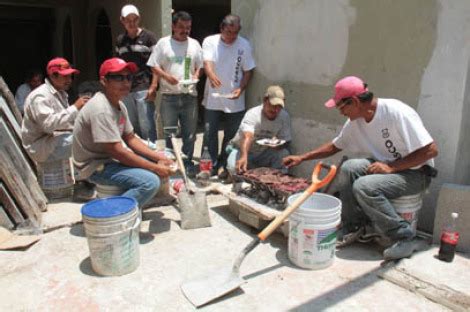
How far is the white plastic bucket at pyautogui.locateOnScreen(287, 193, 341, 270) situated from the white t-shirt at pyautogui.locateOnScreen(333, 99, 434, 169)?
71cm

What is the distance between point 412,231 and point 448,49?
1.62m

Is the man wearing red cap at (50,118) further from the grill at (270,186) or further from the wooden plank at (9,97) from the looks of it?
the grill at (270,186)

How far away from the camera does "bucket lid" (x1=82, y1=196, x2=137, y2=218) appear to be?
9.89 ft

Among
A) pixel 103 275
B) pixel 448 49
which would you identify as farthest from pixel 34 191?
pixel 448 49

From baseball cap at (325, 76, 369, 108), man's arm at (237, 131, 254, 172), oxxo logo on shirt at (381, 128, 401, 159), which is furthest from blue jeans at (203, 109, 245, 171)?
oxxo logo on shirt at (381, 128, 401, 159)

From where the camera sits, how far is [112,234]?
3023 millimetres

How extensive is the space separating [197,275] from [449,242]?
2.06m

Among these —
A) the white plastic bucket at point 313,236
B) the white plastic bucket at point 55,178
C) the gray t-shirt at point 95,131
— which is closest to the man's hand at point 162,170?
the gray t-shirt at point 95,131

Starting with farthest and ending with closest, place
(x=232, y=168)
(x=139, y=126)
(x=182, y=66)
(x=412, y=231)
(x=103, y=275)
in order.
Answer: (x=139, y=126), (x=182, y=66), (x=232, y=168), (x=412, y=231), (x=103, y=275)

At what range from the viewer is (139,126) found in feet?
18.8

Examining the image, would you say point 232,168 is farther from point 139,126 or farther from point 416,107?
point 416,107

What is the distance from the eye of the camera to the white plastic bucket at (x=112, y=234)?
3.00 meters

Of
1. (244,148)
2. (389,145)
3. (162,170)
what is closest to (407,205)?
(389,145)

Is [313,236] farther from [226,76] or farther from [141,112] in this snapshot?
[141,112]
